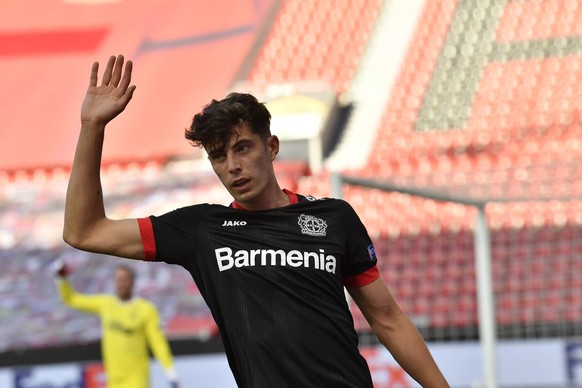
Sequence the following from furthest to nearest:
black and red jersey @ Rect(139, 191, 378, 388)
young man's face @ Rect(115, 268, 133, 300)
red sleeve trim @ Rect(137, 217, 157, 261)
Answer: young man's face @ Rect(115, 268, 133, 300), red sleeve trim @ Rect(137, 217, 157, 261), black and red jersey @ Rect(139, 191, 378, 388)

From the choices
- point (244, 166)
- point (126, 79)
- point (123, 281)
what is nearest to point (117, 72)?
point (126, 79)

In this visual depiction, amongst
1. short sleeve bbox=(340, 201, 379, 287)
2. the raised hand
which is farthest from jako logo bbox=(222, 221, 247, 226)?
the raised hand

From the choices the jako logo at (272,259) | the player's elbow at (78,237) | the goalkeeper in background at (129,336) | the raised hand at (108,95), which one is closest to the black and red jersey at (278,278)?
the jako logo at (272,259)

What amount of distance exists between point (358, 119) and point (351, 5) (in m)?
3.44

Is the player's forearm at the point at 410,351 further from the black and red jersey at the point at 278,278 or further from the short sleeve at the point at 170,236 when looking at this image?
the short sleeve at the point at 170,236

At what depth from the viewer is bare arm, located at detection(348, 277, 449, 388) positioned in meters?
2.92

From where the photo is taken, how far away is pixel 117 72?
9.14 ft

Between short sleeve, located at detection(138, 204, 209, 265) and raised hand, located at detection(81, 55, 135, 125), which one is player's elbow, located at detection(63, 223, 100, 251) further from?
raised hand, located at detection(81, 55, 135, 125)

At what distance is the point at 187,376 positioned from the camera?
1109 centimetres

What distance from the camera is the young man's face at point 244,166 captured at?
2.73 metres

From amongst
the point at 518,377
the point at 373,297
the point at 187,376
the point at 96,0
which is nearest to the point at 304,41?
the point at 96,0

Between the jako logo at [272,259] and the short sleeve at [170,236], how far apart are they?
0.10 meters

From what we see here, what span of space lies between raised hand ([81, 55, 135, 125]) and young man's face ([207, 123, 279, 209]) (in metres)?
0.26

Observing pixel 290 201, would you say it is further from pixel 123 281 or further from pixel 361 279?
pixel 123 281
